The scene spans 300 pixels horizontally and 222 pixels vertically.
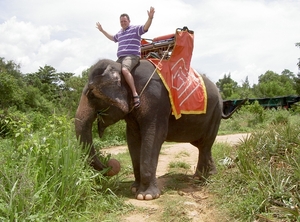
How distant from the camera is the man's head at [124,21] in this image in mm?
4871

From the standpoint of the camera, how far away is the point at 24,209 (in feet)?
9.66

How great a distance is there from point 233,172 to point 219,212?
910 millimetres

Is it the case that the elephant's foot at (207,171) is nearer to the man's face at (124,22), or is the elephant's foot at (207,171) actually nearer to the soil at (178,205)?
the soil at (178,205)

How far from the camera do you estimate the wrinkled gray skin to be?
4.32 meters

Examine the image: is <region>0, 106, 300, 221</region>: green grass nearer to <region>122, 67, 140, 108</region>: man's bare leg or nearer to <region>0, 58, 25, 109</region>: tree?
<region>122, 67, 140, 108</region>: man's bare leg

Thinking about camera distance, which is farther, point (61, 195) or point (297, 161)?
point (297, 161)

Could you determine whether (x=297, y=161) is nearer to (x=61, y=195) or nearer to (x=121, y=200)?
(x=121, y=200)

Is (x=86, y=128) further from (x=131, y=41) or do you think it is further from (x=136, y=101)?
(x=131, y=41)

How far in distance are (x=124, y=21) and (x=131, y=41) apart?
0.33m

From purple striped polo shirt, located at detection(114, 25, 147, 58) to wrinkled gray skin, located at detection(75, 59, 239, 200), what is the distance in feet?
0.79

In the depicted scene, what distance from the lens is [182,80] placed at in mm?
5055

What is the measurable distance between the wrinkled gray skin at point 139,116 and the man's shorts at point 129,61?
0.29 ft

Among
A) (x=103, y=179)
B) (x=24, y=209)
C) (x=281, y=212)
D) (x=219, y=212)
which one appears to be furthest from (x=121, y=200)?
(x=281, y=212)

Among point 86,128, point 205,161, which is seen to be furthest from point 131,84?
point 205,161
